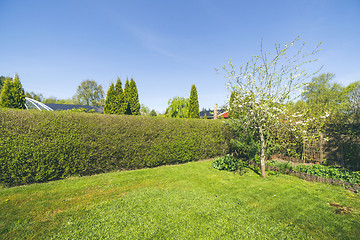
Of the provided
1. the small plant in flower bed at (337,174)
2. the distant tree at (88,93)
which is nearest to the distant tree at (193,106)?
the small plant in flower bed at (337,174)

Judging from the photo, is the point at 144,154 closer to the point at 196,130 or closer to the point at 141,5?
the point at 196,130

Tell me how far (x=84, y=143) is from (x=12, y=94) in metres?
4.93

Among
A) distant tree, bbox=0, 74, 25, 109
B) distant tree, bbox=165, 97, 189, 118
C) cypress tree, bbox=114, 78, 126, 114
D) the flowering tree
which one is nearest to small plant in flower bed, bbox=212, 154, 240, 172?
the flowering tree

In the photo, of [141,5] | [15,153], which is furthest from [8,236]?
[141,5]

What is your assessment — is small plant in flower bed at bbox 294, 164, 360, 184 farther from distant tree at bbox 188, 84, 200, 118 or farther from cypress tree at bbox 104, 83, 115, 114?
cypress tree at bbox 104, 83, 115, 114

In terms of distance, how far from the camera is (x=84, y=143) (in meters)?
5.54

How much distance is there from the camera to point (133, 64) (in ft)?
40.1

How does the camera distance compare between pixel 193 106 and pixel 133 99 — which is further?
pixel 193 106

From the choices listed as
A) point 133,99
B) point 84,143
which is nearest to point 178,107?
point 133,99

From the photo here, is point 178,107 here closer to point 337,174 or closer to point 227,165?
point 227,165

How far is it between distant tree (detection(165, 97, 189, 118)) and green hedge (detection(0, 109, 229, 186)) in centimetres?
853

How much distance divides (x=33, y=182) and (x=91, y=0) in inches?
313

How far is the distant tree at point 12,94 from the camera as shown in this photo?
678 centimetres

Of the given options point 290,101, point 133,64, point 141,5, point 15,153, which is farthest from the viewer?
point 133,64
